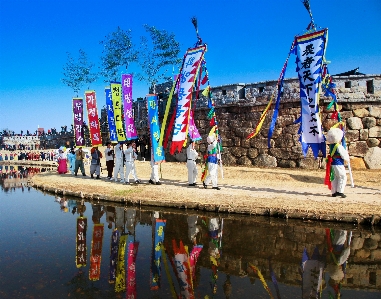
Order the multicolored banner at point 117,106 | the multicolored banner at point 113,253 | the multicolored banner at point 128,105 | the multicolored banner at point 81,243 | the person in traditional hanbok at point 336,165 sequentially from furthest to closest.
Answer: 1. the multicolored banner at point 117,106
2. the multicolored banner at point 128,105
3. the person in traditional hanbok at point 336,165
4. the multicolored banner at point 81,243
5. the multicolored banner at point 113,253

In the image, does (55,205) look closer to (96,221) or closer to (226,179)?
(96,221)

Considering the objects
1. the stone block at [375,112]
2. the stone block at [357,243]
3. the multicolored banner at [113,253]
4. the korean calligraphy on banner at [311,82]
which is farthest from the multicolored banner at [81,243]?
the stone block at [375,112]

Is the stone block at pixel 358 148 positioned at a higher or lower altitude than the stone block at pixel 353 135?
lower

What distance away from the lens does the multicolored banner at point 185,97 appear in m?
→ 11.2

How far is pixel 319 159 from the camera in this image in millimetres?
14406

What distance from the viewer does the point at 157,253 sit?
5145 millimetres

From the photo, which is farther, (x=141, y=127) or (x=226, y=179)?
(x=141, y=127)

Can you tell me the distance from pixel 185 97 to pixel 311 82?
418cm

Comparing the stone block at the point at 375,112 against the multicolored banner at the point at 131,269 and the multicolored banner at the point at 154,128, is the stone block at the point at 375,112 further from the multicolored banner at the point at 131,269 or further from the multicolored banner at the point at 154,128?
the multicolored banner at the point at 131,269

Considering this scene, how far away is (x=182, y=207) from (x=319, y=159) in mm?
8722

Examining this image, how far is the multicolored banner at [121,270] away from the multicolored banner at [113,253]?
49mm

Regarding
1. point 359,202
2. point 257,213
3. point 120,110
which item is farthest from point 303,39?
point 120,110

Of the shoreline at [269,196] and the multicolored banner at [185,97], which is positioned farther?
the multicolored banner at [185,97]

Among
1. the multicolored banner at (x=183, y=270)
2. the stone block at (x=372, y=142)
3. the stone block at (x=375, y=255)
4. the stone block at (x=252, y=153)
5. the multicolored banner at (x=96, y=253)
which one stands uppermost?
the stone block at (x=372, y=142)
